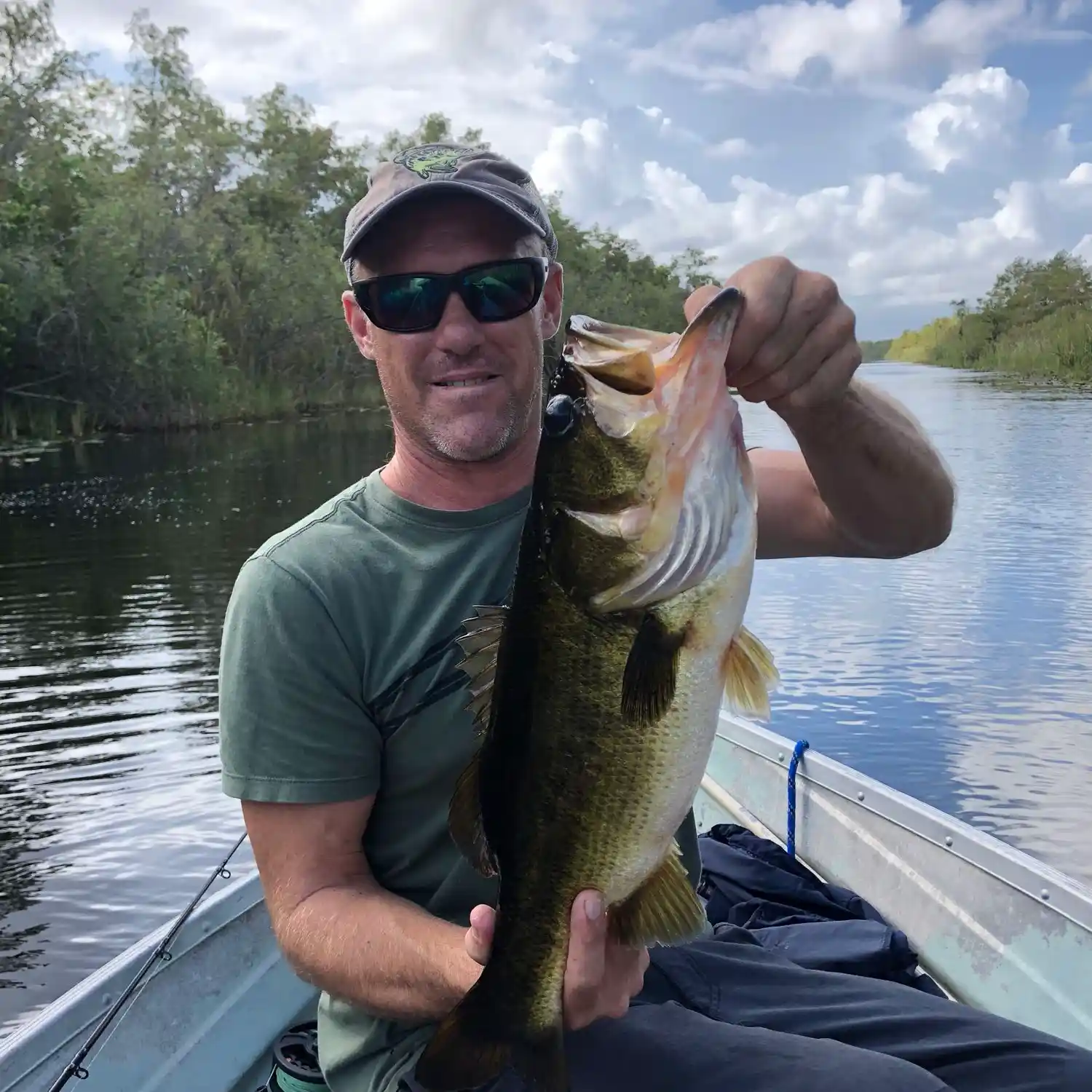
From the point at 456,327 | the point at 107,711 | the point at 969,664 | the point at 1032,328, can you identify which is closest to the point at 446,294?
the point at 456,327

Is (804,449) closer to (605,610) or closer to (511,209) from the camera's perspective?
(605,610)

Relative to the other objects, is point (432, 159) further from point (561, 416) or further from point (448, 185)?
point (561, 416)

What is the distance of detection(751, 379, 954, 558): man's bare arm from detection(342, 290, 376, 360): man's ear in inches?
39.1

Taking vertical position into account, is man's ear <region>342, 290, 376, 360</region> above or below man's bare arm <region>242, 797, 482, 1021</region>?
above

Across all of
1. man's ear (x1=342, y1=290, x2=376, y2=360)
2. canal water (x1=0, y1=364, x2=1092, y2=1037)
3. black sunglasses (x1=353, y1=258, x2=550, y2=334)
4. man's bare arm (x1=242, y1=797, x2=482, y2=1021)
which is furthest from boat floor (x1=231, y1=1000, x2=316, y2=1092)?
canal water (x1=0, y1=364, x2=1092, y2=1037)

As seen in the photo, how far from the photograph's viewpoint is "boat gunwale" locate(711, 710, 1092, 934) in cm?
311

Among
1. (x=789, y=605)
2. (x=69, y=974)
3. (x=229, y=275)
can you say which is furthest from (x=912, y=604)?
(x=229, y=275)

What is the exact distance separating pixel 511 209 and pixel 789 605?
35.2 ft

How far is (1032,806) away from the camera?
773 cm

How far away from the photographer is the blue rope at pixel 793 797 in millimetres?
4320

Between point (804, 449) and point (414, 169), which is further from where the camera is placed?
point (414, 169)

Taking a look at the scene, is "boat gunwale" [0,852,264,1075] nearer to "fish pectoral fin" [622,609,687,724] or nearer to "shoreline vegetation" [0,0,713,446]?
"fish pectoral fin" [622,609,687,724]

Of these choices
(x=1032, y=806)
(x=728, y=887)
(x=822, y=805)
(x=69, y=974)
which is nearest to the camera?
(x=728, y=887)

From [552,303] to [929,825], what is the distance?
2.24 metres
